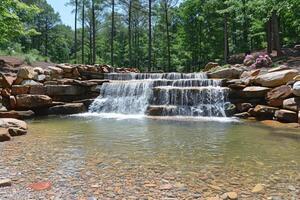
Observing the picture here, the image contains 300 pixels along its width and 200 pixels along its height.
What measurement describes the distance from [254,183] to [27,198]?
2.71m

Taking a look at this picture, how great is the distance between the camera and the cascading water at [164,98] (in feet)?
41.5

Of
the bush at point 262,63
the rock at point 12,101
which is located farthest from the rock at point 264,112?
the rock at point 12,101

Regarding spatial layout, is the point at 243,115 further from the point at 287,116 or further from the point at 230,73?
the point at 230,73

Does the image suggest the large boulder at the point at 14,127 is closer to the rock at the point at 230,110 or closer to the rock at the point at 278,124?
the rock at the point at 278,124

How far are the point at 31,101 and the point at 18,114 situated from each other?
4.13 feet

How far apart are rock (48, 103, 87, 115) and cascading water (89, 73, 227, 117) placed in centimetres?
60

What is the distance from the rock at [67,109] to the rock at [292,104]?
26.0ft

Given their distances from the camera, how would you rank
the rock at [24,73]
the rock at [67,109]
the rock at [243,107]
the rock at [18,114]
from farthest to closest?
the rock at [24,73] < the rock at [67,109] < the rock at [243,107] < the rock at [18,114]

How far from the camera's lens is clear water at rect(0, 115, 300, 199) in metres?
3.92

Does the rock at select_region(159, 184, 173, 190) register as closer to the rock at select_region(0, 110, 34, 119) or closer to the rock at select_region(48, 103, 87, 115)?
the rock at select_region(0, 110, 34, 119)

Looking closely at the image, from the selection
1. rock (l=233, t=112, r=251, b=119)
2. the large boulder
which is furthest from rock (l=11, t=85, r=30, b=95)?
rock (l=233, t=112, r=251, b=119)

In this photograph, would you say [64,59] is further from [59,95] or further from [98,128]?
[98,128]

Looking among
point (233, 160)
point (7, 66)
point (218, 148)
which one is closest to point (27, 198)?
point (233, 160)

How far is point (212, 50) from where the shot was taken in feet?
100
